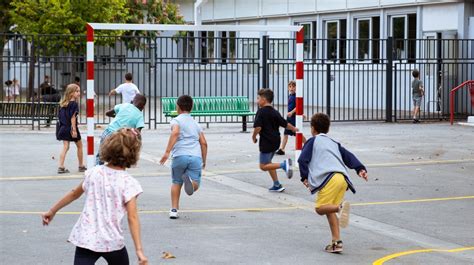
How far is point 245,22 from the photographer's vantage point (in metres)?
41.5

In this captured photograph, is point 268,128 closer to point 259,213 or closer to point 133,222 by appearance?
point 259,213

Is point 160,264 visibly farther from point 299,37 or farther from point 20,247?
point 299,37

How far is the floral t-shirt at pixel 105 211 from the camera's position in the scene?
6.03 m

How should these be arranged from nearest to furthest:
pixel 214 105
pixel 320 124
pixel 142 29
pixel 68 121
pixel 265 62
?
1. pixel 320 124
2. pixel 68 121
3. pixel 142 29
4. pixel 214 105
5. pixel 265 62

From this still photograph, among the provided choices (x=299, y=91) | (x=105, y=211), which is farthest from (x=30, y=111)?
(x=105, y=211)

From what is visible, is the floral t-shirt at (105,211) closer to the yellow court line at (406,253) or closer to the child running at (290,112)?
the yellow court line at (406,253)

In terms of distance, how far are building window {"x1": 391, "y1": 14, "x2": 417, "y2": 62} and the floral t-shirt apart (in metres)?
26.2

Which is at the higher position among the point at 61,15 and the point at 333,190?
the point at 61,15

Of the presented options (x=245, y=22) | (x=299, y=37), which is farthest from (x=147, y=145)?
(x=245, y=22)

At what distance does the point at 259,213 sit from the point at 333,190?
2.58 meters

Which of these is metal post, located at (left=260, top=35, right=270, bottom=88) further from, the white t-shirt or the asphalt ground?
the asphalt ground

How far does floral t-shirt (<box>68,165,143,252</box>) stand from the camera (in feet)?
19.8

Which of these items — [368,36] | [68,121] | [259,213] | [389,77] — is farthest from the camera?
[368,36]

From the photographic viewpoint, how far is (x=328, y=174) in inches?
368
